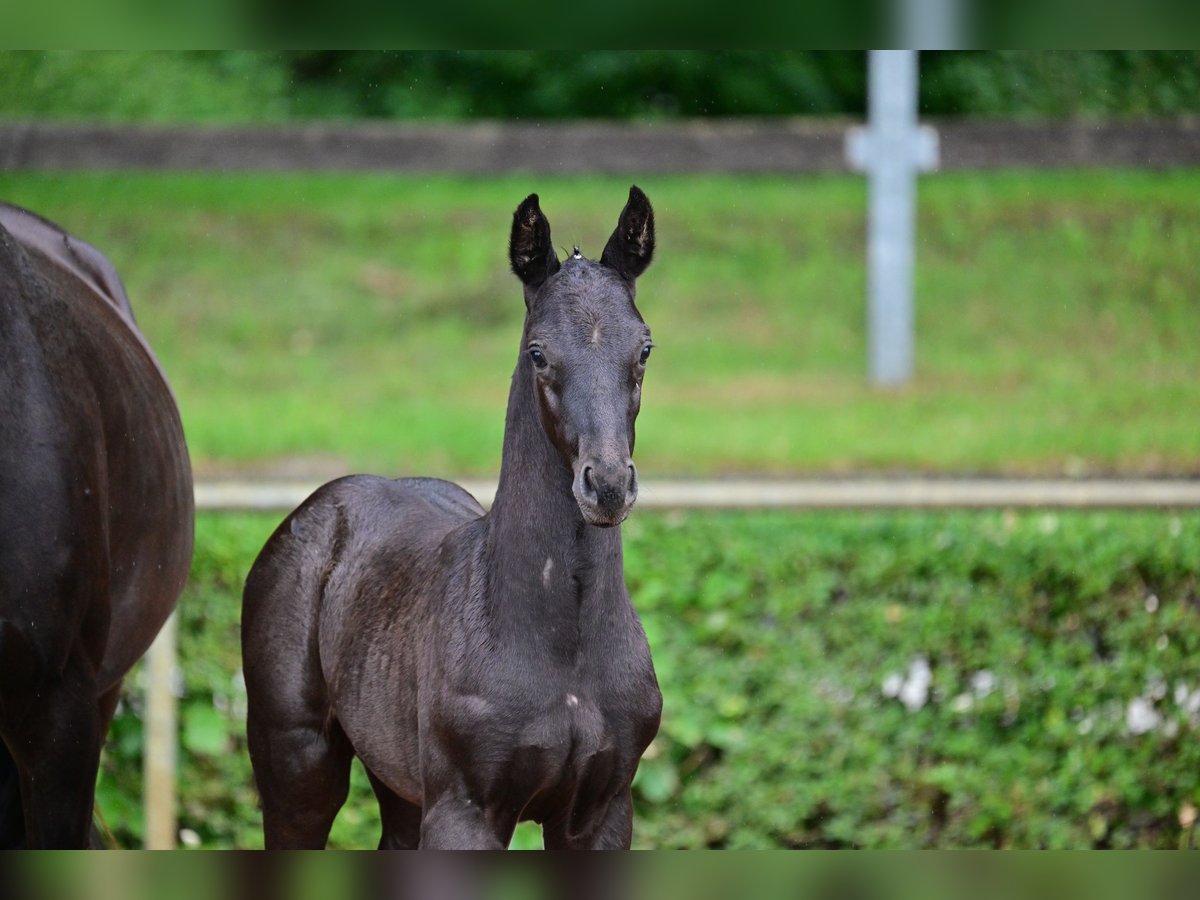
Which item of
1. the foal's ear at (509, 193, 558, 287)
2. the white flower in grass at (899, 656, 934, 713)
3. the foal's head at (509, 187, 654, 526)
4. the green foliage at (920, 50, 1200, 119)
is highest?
the green foliage at (920, 50, 1200, 119)

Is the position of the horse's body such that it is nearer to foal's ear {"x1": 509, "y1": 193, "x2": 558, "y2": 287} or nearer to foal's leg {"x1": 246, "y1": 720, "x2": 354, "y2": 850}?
foal's ear {"x1": 509, "y1": 193, "x2": 558, "y2": 287}

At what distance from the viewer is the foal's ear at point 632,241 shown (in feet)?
7.38

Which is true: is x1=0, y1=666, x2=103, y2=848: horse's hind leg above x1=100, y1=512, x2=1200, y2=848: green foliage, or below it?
above

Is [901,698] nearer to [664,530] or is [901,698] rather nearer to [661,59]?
[664,530]

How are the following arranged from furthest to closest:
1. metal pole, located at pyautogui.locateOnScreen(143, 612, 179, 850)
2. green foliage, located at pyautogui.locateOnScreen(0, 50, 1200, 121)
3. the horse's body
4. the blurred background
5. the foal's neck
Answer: green foliage, located at pyautogui.locateOnScreen(0, 50, 1200, 121)
the blurred background
metal pole, located at pyautogui.locateOnScreen(143, 612, 179, 850)
the foal's neck
the horse's body

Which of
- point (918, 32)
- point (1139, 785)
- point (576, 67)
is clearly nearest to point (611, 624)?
point (918, 32)

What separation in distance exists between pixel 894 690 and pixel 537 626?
3430mm

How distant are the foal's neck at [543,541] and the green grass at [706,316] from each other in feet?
14.7

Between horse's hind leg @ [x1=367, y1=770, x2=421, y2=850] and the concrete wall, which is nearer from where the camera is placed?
horse's hind leg @ [x1=367, y1=770, x2=421, y2=850]

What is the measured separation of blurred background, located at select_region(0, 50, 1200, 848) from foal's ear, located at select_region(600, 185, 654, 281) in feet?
3.75

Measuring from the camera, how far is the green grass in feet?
23.8

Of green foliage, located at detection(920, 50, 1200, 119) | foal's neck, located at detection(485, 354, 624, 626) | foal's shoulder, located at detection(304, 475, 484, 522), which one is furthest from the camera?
green foliage, located at detection(920, 50, 1200, 119)

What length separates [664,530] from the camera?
574cm

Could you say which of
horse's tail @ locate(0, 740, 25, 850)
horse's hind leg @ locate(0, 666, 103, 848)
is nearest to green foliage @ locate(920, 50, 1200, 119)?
horse's hind leg @ locate(0, 666, 103, 848)
